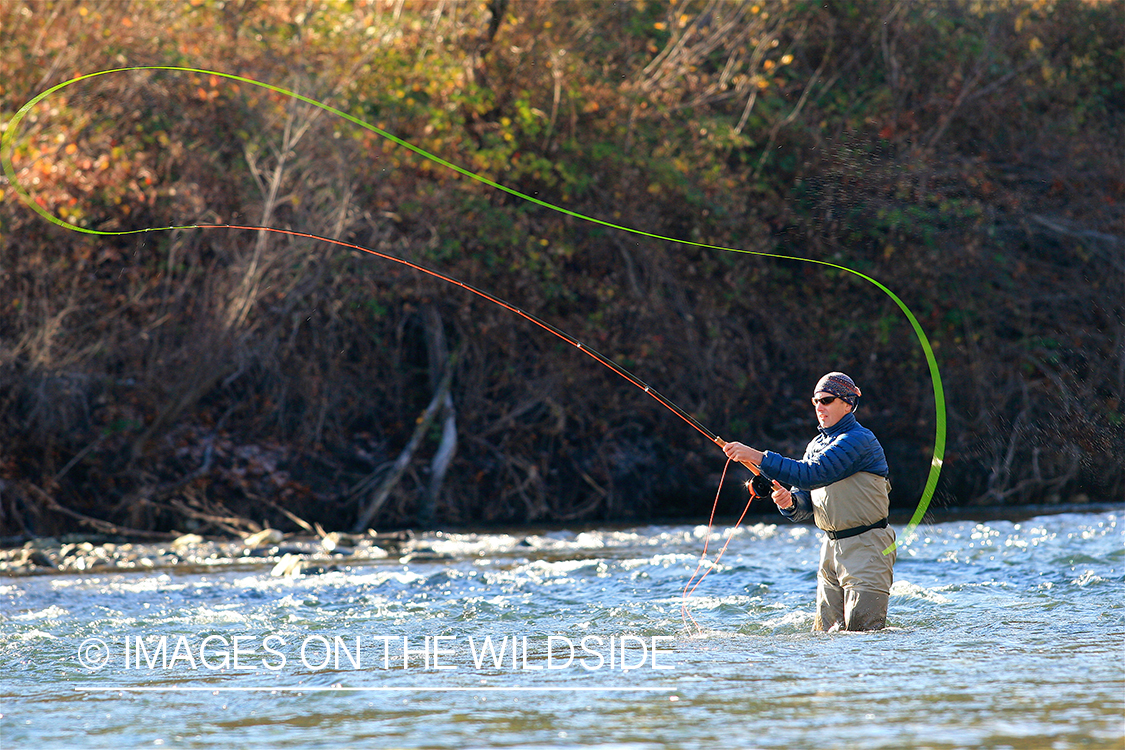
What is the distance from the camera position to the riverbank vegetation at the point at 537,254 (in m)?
13.0

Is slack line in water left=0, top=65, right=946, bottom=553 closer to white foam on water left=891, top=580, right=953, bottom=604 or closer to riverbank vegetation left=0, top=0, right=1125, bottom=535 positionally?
white foam on water left=891, top=580, right=953, bottom=604

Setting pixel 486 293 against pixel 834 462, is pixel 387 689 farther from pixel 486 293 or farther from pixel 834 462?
pixel 486 293

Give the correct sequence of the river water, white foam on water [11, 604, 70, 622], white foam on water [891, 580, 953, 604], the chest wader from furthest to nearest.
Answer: white foam on water [891, 580, 953, 604], white foam on water [11, 604, 70, 622], the chest wader, the river water

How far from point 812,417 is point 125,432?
8424mm

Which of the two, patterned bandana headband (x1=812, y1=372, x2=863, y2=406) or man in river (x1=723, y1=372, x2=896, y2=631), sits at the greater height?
patterned bandana headband (x1=812, y1=372, x2=863, y2=406)

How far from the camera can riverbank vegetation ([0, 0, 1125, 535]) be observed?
12969 millimetres

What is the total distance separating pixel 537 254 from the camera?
14.7 meters

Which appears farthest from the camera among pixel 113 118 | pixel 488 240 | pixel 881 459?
pixel 488 240

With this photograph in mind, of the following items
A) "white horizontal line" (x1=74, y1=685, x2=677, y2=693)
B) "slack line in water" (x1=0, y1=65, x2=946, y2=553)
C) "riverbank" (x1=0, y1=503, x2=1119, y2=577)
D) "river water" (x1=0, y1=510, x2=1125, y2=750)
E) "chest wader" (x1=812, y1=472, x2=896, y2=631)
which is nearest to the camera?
"river water" (x1=0, y1=510, x2=1125, y2=750)

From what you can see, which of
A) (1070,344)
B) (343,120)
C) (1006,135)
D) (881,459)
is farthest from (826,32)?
(881,459)

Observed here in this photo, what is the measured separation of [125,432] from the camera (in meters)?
12.9

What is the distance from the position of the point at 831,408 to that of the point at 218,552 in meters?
6.81

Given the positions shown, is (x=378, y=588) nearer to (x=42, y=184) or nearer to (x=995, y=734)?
(x=995, y=734)

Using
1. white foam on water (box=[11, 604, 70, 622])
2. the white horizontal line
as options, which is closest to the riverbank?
white foam on water (box=[11, 604, 70, 622])
